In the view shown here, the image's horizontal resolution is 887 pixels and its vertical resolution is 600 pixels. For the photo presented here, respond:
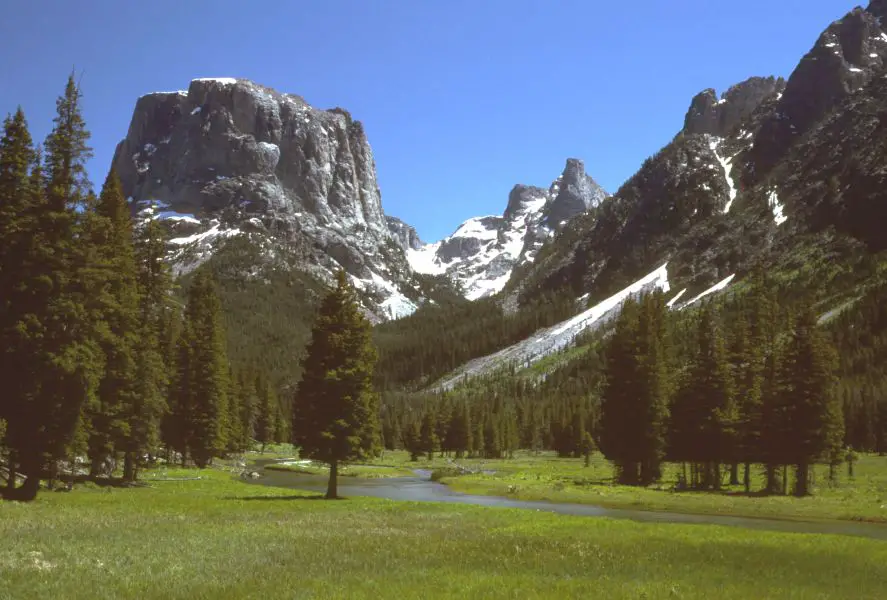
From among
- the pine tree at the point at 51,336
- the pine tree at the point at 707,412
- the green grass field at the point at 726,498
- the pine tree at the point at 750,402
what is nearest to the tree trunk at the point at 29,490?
the pine tree at the point at 51,336

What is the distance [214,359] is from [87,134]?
126ft

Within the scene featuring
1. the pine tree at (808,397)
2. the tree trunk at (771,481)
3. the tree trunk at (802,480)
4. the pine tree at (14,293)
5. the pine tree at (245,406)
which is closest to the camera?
the pine tree at (14,293)

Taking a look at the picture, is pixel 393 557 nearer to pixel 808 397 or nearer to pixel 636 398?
pixel 636 398

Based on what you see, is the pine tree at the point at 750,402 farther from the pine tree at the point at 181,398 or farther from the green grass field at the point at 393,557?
the pine tree at the point at 181,398

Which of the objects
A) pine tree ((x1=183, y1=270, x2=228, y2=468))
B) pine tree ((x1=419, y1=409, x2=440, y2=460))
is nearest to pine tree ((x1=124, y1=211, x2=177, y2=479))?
pine tree ((x1=183, y1=270, x2=228, y2=468))

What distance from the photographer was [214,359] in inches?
2908

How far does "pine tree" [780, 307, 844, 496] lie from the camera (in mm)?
53312

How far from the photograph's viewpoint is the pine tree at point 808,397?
5331cm

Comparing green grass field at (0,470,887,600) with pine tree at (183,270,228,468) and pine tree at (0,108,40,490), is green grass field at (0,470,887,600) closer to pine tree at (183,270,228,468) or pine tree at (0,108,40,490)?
pine tree at (0,108,40,490)

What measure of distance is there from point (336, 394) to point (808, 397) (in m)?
37.2

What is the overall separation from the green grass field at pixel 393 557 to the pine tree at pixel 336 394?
10.4 metres

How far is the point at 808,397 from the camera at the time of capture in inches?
2163

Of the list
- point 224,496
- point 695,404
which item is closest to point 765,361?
point 695,404

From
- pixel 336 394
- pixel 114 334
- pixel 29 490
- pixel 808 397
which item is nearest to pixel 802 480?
pixel 808 397
